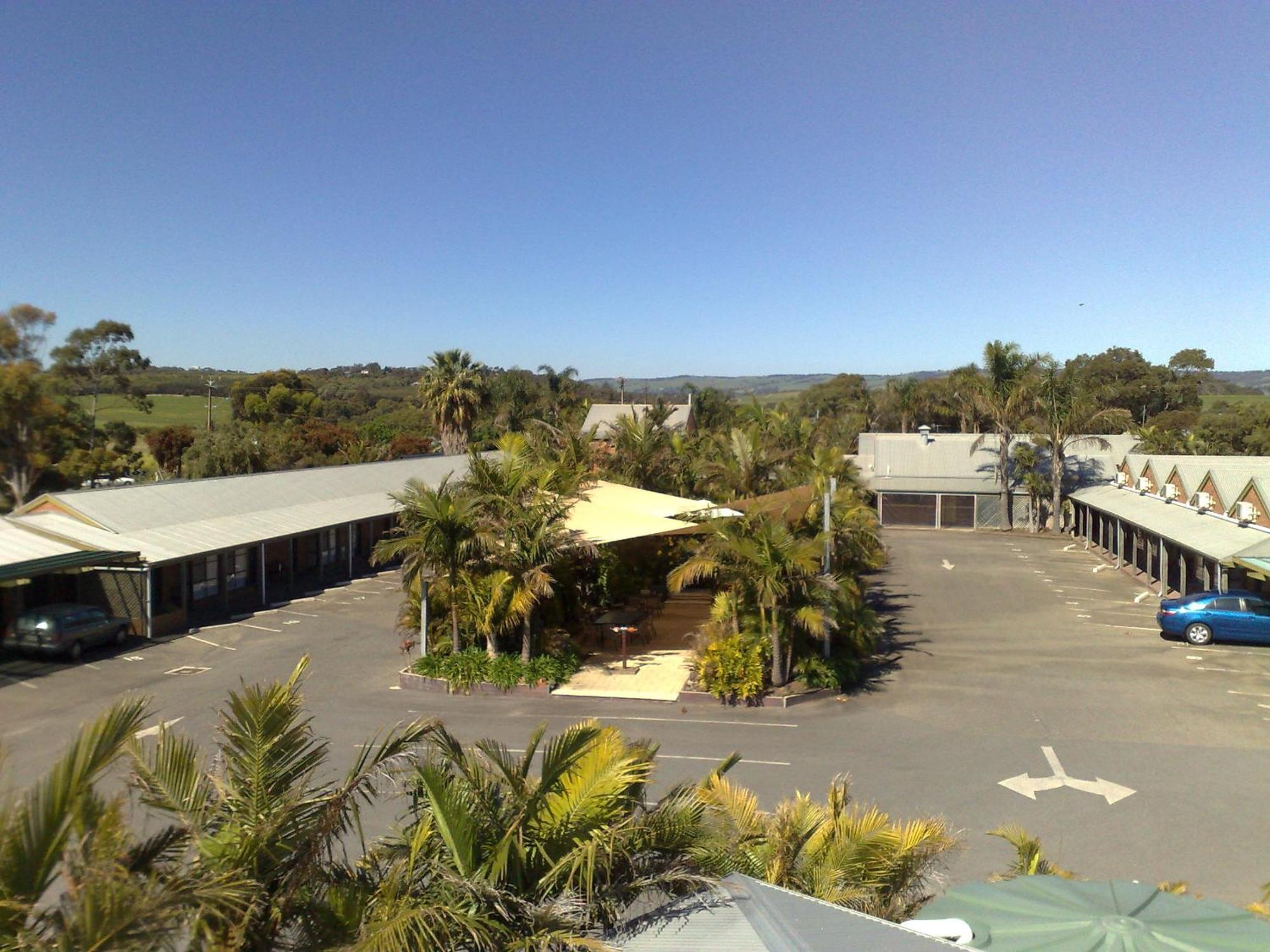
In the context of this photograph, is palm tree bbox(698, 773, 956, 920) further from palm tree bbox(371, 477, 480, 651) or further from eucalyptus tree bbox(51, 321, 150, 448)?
eucalyptus tree bbox(51, 321, 150, 448)

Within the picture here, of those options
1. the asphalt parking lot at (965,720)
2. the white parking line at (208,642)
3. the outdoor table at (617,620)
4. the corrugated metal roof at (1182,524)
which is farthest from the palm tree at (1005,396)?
the white parking line at (208,642)

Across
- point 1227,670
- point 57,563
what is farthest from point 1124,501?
point 57,563

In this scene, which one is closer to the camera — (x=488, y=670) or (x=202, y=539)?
(x=488, y=670)

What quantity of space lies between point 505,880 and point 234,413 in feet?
271

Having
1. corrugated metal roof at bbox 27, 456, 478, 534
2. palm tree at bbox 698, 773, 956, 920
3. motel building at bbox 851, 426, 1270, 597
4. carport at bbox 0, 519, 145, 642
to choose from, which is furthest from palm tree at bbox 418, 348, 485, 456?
palm tree at bbox 698, 773, 956, 920

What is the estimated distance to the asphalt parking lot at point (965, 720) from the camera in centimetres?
1152

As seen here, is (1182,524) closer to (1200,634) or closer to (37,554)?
(1200,634)

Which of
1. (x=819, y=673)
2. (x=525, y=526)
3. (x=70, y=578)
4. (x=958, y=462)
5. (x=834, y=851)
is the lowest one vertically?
(x=819, y=673)

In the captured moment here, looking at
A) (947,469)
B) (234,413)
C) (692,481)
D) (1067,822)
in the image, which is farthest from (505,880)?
(234,413)

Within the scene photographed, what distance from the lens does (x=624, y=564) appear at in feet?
82.0

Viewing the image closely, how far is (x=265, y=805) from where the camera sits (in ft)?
17.1

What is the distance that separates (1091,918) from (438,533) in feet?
43.8

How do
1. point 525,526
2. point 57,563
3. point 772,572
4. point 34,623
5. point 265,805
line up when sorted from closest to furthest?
point 265,805 < point 772,572 < point 525,526 < point 34,623 < point 57,563

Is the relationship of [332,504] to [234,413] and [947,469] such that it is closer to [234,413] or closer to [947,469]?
[947,469]
